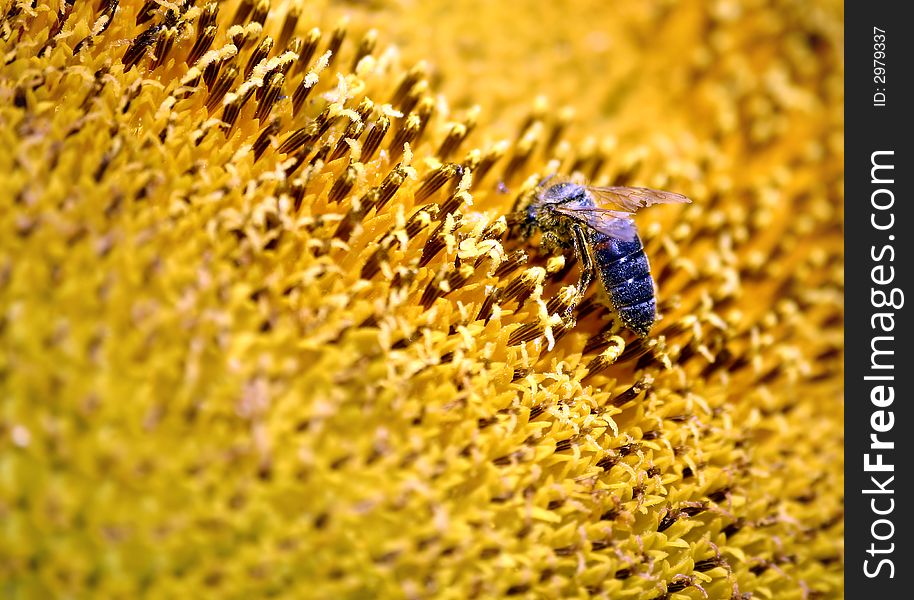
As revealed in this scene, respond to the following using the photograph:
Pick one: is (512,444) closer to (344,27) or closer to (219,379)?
(219,379)

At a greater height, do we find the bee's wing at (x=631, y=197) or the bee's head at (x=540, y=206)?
the bee's wing at (x=631, y=197)

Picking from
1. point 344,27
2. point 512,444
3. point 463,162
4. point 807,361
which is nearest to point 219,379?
point 512,444

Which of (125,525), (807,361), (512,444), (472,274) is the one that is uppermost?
(807,361)

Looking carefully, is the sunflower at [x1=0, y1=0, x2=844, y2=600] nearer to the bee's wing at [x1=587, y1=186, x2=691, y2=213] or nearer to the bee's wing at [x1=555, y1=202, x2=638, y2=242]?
the bee's wing at [x1=555, y1=202, x2=638, y2=242]

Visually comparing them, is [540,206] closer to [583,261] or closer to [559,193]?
[559,193]

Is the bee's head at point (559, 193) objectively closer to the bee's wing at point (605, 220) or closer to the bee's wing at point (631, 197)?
the bee's wing at point (605, 220)
